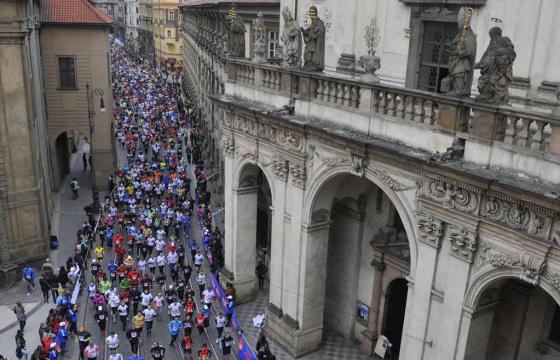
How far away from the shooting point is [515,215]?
11266mm

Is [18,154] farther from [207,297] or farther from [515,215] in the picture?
[515,215]

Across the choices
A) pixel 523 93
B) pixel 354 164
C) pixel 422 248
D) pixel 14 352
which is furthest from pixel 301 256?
pixel 14 352

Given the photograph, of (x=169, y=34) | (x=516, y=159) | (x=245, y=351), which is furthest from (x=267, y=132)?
(x=169, y=34)

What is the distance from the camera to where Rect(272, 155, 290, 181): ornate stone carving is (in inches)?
715

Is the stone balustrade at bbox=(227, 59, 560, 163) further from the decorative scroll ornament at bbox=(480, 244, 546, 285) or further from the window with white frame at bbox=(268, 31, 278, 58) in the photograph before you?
the window with white frame at bbox=(268, 31, 278, 58)

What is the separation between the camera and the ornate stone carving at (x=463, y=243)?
12.3 metres

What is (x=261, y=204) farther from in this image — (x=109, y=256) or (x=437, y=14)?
(x=437, y=14)

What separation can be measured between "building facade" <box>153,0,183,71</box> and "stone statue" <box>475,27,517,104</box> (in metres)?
81.1

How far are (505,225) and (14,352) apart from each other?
17.0 meters

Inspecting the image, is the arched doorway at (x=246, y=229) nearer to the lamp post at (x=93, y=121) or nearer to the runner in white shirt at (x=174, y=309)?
the runner in white shirt at (x=174, y=309)

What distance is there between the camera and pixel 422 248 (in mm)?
13500

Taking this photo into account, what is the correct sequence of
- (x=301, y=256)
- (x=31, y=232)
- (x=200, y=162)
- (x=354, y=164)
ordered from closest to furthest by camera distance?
(x=354, y=164) → (x=301, y=256) → (x=31, y=232) → (x=200, y=162)

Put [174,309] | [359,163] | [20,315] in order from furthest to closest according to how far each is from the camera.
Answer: [20,315] → [174,309] → [359,163]

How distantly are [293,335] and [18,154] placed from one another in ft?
47.4
